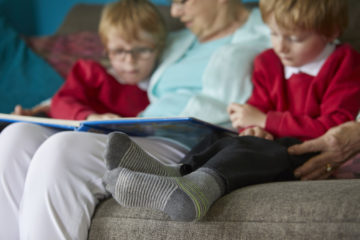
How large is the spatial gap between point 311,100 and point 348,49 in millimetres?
178

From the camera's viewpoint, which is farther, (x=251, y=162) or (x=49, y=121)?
(x=49, y=121)

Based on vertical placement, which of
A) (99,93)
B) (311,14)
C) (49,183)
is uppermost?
(311,14)

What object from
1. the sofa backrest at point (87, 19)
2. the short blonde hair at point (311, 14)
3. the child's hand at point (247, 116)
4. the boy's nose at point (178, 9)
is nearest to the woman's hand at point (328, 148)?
the child's hand at point (247, 116)

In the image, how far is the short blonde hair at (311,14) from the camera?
47.2 inches

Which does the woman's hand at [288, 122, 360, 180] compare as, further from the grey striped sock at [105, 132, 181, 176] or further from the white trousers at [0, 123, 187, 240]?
the white trousers at [0, 123, 187, 240]

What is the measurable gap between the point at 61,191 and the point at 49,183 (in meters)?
0.03

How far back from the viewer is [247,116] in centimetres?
127

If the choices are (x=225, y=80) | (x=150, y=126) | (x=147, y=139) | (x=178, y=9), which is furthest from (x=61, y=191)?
(x=178, y=9)

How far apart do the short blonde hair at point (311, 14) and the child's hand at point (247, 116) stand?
0.24m

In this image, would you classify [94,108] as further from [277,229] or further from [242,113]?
[277,229]

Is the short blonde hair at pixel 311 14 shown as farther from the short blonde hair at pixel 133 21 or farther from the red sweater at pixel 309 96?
the short blonde hair at pixel 133 21

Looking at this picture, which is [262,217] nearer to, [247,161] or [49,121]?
[247,161]

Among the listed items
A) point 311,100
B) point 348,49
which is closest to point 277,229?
point 311,100

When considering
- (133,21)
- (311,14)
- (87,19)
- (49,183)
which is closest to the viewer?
(49,183)
